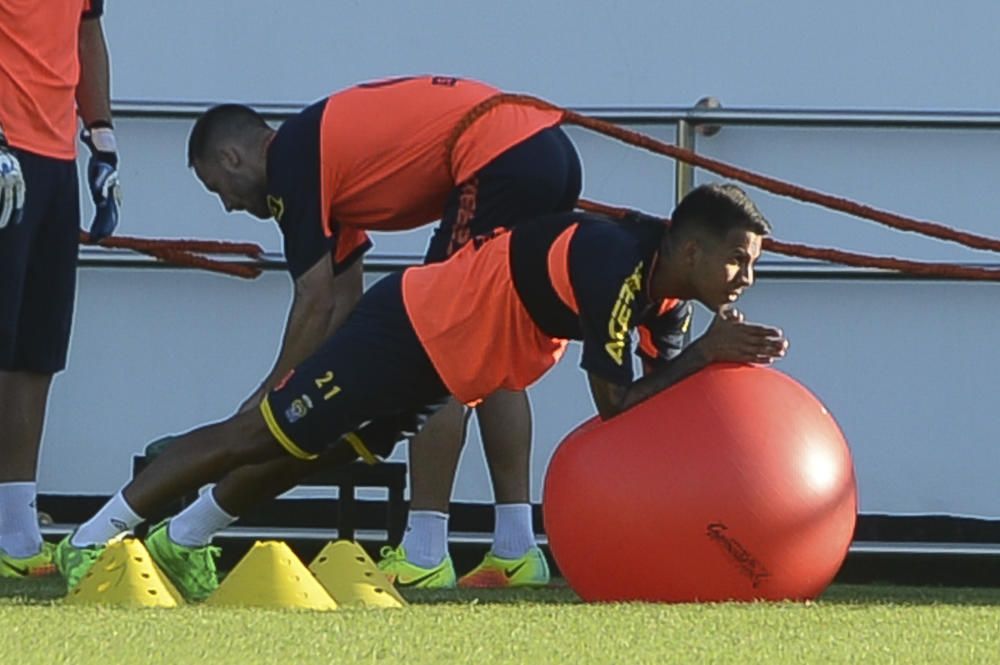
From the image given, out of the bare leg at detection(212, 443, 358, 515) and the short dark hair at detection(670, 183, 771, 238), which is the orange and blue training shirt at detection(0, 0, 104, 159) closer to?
the bare leg at detection(212, 443, 358, 515)

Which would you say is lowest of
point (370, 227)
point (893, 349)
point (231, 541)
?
point (231, 541)

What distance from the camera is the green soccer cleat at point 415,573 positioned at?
6145mm

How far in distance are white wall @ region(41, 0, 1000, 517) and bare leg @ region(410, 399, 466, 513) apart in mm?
620

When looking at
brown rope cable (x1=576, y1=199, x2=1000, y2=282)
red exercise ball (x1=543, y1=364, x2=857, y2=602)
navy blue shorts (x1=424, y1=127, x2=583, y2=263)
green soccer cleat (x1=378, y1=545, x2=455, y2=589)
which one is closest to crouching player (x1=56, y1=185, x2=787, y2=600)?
red exercise ball (x1=543, y1=364, x2=857, y2=602)

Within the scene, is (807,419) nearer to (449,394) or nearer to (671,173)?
(449,394)

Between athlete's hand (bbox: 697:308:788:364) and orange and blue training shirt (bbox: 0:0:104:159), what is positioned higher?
orange and blue training shirt (bbox: 0:0:104:159)

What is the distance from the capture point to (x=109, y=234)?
6320mm

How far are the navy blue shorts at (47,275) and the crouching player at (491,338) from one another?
0.56m

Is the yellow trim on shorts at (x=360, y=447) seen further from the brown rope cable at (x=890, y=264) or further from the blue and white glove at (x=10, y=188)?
the brown rope cable at (x=890, y=264)

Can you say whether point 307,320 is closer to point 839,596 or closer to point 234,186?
point 234,186

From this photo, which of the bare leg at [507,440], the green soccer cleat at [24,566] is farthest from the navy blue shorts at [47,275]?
the bare leg at [507,440]

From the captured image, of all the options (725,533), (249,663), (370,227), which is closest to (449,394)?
(370,227)

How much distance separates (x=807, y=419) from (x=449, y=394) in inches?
37.7

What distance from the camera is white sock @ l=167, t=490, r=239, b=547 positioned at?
5.83 meters
